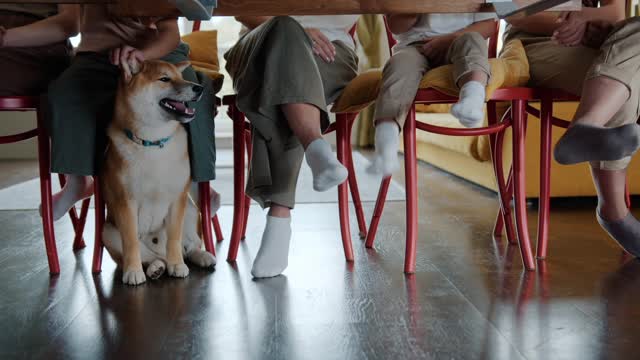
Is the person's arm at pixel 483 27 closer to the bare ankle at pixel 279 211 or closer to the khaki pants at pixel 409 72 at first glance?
the khaki pants at pixel 409 72

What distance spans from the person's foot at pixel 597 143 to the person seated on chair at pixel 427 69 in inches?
8.0

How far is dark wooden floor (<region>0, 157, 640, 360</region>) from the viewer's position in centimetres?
125

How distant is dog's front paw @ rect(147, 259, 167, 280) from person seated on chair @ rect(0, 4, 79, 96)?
578 mm

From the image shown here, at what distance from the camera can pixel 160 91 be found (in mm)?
1726

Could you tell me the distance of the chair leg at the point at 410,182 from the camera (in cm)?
180

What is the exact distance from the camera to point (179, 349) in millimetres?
1252

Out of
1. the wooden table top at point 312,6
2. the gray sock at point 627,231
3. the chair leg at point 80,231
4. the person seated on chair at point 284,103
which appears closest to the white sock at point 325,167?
the person seated on chair at point 284,103

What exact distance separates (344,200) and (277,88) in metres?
0.46

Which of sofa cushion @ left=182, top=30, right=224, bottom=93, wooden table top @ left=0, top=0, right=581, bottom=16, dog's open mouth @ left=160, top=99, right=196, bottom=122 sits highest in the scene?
wooden table top @ left=0, top=0, right=581, bottom=16

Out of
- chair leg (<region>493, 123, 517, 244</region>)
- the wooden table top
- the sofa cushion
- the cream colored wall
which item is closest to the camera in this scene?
the wooden table top

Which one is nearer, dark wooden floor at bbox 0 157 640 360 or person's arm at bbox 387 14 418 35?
dark wooden floor at bbox 0 157 640 360

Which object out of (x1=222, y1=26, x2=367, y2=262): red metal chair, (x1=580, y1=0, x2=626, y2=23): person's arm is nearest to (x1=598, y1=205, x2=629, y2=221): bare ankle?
(x1=580, y1=0, x2=626, y2=23): person's arm

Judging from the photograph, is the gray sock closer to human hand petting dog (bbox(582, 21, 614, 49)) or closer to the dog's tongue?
human hand petting dog (bbox(582, 21, 614, 49))

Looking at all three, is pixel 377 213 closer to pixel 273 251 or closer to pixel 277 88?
pixel 273 251
